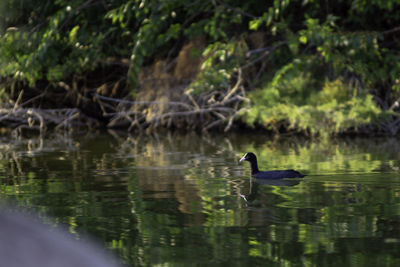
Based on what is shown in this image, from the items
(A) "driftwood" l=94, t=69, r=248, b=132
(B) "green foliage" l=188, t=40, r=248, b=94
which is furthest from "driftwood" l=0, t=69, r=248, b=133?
(B) "green foliage" l=188, t=40, r=248, b=94

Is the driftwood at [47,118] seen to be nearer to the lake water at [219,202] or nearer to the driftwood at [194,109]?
the driftwood at [194,109]

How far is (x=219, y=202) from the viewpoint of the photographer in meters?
8.72

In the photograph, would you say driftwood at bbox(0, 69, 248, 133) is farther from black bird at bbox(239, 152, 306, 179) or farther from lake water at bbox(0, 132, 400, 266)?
black bird at bbox(239, 152, 306, 179)

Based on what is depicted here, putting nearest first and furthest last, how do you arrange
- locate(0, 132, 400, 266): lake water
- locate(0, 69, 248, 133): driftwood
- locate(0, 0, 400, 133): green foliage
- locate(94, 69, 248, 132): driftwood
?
locate(0, 132, 400, 266): lake water, locate(0, 0, 400, 133): green foliage, locate(94, 69, 248, 132): driftwood, locate(0, 69, 248, 133): driftwood

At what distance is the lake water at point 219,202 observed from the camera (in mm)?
5934

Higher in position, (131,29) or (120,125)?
(131,29)

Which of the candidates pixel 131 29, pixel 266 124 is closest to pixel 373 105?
pixel 266 124

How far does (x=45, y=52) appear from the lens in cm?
2047

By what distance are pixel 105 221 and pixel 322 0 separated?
49.6ft

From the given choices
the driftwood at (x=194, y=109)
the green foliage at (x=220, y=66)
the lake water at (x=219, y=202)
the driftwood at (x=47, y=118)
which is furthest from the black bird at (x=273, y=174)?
the driftwood at (x=47, y=118)

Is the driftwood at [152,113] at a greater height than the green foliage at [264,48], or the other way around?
the green foliage at [264,48]

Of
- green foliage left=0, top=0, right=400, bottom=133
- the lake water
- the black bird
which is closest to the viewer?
the lake water

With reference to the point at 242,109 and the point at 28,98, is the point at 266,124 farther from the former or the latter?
the point at 28,98

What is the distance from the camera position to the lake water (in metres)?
5.93
